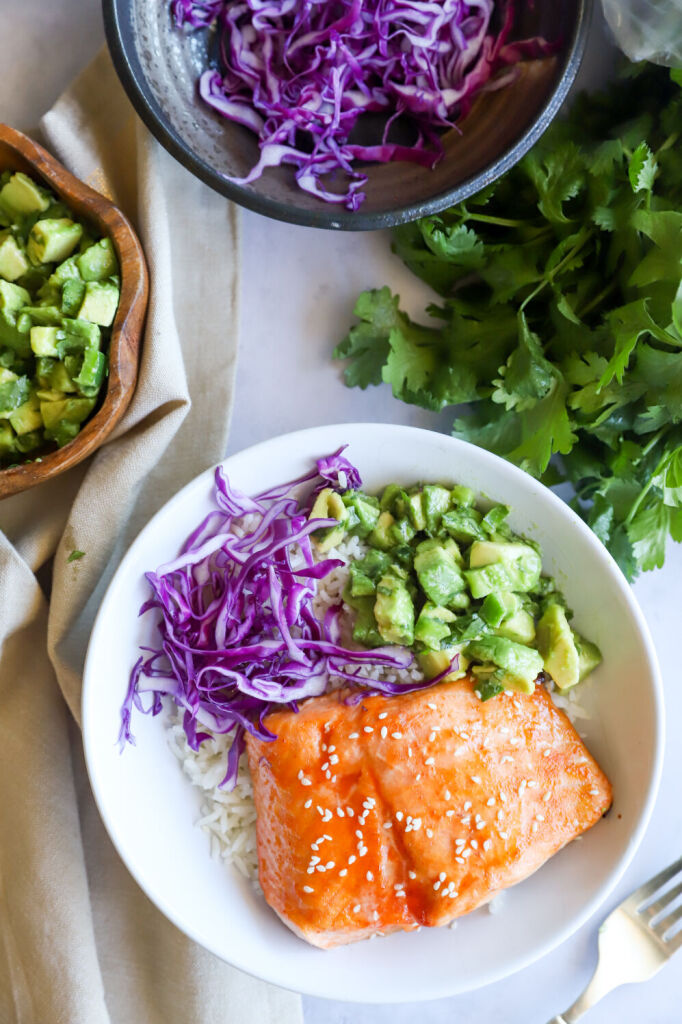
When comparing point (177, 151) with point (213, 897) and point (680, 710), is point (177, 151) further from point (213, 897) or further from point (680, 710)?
point (680, 710)

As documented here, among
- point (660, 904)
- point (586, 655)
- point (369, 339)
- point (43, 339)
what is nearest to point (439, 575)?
point (586, 655)

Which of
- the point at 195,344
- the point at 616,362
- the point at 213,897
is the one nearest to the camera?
the point at 616,362

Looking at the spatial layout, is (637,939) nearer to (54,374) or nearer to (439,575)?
(439,575)

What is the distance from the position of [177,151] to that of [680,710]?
6.44 feet

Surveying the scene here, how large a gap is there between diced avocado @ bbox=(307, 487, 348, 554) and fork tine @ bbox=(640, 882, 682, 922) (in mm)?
1322

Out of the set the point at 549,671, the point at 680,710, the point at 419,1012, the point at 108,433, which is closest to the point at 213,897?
the point at 419,1012

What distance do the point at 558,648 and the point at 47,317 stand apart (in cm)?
141

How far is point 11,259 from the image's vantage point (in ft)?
6.73

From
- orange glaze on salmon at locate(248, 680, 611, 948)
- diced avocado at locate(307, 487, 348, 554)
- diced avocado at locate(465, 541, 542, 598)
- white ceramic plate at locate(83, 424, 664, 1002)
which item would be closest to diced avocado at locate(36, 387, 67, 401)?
white ceramic plate at locate(83, 424, 664, 1002)

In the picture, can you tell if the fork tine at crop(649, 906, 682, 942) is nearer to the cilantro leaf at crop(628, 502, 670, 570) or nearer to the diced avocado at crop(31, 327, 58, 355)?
the cilantro leaf at crop(628, 502, 670, 570)

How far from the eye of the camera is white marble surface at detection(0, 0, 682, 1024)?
2373 mm

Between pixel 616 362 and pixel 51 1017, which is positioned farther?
pixel 51 1017

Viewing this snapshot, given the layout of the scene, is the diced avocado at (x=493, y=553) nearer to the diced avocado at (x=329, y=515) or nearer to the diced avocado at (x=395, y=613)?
the diced avocado at (x=395, y=613)

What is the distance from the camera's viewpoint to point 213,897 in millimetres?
2047
